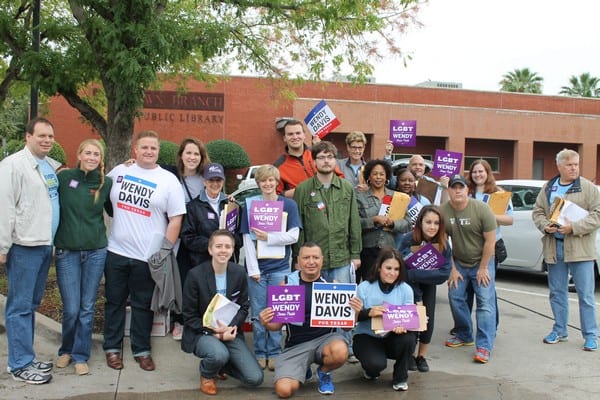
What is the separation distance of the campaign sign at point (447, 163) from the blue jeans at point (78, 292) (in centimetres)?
419

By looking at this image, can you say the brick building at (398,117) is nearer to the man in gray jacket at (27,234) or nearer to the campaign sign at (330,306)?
the man in gray jacket at (27,234)

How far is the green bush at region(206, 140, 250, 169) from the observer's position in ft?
84.6

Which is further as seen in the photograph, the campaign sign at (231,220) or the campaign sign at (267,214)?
the campaign sign at (231,220)

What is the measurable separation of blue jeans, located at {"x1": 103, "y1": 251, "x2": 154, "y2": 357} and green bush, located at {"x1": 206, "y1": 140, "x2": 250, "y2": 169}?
20.6 metres

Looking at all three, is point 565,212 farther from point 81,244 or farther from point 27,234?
point 27,234

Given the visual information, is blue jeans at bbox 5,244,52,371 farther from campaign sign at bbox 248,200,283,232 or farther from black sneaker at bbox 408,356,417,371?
black sneaker at bbox 408,356,417,371

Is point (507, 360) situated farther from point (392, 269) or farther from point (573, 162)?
point (573, 162)

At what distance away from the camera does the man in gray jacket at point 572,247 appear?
19.4ft

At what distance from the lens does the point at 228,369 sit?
4.90 metres

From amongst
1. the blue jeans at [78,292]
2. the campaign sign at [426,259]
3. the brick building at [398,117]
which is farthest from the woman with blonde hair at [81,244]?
the brick building at [398,117]

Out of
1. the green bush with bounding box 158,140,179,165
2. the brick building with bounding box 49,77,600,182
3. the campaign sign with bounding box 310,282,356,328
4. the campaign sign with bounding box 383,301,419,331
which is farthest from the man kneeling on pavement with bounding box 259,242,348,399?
the brick building with bounding box 49,77,600,182

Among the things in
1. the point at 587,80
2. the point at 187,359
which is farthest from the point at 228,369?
the point at 587,80

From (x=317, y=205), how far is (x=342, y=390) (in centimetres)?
169

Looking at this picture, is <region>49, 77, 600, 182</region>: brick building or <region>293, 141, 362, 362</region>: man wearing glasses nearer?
<region>293, 141, 362, 362</region>: man wearing glasses
